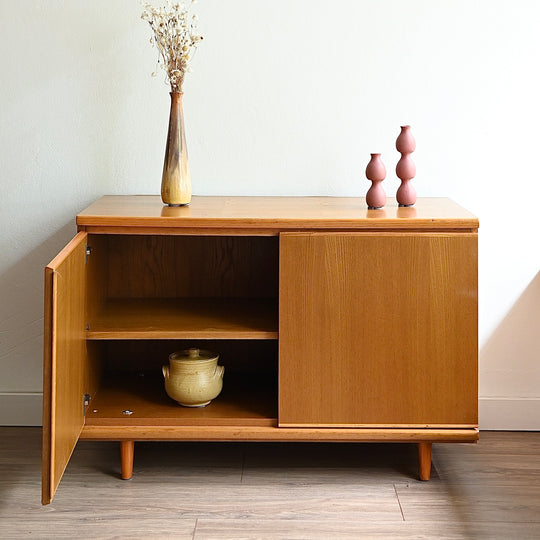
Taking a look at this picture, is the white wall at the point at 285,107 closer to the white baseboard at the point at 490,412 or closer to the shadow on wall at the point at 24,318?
the shadow on wall at the point at 24,318

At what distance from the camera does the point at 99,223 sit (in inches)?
80.0

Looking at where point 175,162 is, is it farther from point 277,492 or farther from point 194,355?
point 277,492

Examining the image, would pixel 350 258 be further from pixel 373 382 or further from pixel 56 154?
pixel 56 154

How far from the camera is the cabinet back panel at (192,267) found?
7.97ft

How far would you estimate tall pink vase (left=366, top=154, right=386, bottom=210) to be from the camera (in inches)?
86.0

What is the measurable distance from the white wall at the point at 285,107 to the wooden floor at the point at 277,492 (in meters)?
0.55

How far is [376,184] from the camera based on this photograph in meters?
2.20

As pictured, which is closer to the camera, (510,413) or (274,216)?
(274,216)

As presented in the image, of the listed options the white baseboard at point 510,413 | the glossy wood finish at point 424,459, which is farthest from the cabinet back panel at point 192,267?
the white baseboard at point 510,413

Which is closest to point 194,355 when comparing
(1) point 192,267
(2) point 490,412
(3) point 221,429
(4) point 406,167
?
(3) point 221,429

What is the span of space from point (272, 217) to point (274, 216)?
0.02 metres

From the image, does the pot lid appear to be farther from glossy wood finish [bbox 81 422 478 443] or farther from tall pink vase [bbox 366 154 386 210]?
tall pink vase [bbox 366 154 386 210]

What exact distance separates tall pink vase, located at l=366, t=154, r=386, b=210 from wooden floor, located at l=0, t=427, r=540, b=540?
694mm

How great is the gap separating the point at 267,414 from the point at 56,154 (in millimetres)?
966
